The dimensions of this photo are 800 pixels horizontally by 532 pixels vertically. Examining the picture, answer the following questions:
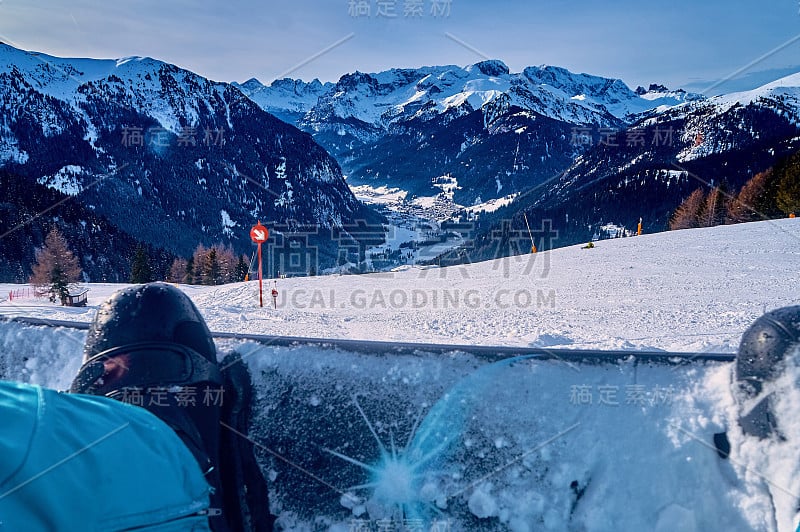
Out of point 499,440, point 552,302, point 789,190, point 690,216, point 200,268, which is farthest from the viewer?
point 690,216

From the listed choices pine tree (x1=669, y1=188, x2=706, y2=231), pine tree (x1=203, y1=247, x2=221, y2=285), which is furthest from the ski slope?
pine tree (x1=669, y1=188, x2=706, y2=231)

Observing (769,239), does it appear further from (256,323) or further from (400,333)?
(256,323)

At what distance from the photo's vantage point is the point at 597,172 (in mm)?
160375

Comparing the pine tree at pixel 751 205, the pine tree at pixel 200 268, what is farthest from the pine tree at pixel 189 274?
the pine tree at pixel 751 205

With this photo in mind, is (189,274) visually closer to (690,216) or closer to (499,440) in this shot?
(499,440)

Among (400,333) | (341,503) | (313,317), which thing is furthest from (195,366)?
(313,317)

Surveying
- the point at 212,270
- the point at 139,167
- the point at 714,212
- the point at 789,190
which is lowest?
the point at 212,270

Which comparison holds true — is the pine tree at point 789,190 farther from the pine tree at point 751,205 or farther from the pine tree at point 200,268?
the pine tree at point 200,268

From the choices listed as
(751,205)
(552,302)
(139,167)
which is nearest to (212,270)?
(552,302)

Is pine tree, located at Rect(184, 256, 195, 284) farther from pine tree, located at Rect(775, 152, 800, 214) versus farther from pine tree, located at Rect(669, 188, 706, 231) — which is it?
pine tree, located at Rect(775, 152, 800, 214)

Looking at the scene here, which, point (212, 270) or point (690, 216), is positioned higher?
point (690, 216)

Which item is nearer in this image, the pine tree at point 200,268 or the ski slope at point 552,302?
the ski slope at point 552,302

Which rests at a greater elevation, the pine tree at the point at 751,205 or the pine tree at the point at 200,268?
the pine tree at the point at 751,205

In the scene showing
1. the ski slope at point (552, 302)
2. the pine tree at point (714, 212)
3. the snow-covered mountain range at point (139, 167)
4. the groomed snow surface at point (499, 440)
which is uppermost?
the snow-covered mountain range at point (139, 167)
